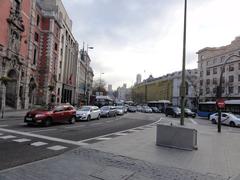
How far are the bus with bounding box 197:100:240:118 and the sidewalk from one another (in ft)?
87.0

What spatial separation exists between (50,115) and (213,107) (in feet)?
94.5

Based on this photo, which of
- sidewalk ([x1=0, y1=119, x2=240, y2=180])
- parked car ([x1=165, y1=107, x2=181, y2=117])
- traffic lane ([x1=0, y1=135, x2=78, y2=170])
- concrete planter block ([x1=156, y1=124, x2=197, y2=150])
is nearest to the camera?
sidewalk ([x1=0, y1=119, x2=240, y2=180])

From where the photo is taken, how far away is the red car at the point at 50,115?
1670 centimetres

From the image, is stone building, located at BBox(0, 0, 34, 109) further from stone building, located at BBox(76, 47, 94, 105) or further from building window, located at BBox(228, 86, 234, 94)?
building window, located at BBox(228, 86, 234, 94)

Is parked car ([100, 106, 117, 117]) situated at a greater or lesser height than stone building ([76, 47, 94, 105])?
lesser

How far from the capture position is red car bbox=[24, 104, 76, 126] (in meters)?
16.7

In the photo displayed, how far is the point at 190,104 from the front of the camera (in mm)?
86938

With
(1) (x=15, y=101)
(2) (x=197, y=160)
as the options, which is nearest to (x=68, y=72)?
(1) (x=15, y=101)

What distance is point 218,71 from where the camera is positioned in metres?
71.9

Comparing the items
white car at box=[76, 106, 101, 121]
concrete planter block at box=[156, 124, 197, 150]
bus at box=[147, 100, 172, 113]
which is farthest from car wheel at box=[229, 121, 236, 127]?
bus at box=[147, 100, 172, 113]

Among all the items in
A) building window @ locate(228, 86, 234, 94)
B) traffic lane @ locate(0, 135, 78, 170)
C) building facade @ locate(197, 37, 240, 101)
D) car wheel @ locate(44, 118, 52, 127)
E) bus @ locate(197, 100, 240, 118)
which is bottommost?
traffic lane @ locate(0, 135, 78, 170)

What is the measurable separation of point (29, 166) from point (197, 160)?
5103 millimetres

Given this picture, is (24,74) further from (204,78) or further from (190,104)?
(190,104)

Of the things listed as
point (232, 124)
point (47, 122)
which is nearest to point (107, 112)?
point (232, 124)
